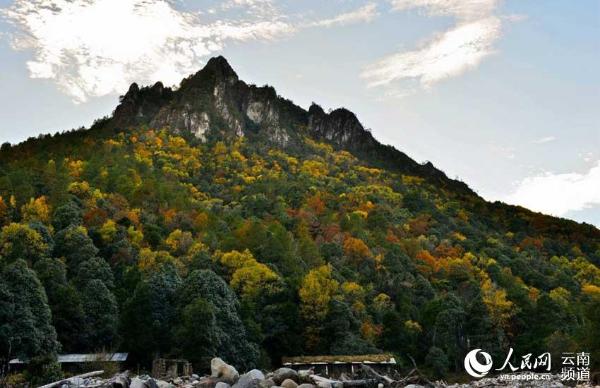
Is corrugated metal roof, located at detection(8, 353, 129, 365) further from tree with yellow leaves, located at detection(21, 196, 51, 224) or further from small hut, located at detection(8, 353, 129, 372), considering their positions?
tree with yellow leaves, located at detection(21, 196, 51, 224)

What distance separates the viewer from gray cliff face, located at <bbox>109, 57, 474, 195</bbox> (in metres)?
136

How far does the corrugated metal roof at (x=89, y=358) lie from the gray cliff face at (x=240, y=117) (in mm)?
90375

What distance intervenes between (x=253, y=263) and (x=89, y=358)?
919 inches

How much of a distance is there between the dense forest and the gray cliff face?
28.8 ft

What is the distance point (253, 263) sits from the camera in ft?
198

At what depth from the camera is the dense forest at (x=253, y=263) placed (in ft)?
151

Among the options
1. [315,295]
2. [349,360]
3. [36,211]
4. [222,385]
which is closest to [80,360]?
[349,360]

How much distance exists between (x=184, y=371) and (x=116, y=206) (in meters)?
41.2

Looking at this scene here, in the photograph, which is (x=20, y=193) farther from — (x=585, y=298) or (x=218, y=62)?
(x=218, y=62)

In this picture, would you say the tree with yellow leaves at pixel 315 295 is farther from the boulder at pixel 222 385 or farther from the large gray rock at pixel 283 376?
the boulder at pixel 222 385

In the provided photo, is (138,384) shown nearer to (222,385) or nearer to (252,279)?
(222,385)

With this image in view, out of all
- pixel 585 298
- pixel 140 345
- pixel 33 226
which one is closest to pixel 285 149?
pixel 585 298

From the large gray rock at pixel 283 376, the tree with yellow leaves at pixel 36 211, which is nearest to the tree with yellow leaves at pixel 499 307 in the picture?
the large gray rock at pixel 283 376

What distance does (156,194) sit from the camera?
278ft
